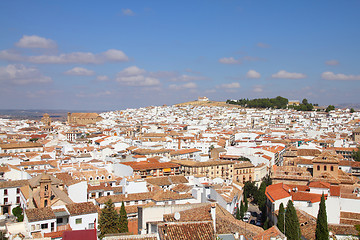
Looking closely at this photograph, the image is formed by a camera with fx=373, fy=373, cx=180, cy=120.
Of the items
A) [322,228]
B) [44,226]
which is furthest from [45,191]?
[322,228]

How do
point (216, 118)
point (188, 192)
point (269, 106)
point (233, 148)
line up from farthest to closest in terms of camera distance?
point (269, 106) → point (216, 118) → point (233, 148) → point (188, 192)

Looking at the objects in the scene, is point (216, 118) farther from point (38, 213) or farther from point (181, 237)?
point (181, 237)

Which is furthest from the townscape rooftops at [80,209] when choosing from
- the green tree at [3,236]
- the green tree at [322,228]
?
the green tree at [322,228]

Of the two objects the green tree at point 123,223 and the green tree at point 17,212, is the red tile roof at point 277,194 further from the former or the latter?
the green tree at point 17,212

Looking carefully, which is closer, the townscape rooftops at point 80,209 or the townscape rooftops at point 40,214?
the townscape rooftops at point 40,214

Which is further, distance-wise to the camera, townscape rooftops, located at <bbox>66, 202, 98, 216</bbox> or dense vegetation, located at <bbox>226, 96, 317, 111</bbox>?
dense vegetation, located at <bbox>226, 96, 317, 111</bbox>

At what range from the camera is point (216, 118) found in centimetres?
11625

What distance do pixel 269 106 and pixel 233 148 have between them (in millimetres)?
89550

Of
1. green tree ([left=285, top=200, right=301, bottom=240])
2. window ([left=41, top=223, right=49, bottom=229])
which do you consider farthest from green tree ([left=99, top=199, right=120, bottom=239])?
green tree ([left=285, top=200, right=301, bottom=240])

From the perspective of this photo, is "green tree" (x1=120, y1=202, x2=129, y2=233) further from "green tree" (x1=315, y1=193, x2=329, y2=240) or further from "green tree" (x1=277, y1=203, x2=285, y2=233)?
"green tree" (x1=315, y1=193, x2=329, y2=240)

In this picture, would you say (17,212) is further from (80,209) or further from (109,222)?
(109,222)

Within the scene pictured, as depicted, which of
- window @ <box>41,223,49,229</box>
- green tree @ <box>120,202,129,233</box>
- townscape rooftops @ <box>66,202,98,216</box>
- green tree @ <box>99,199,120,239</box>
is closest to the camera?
window @ <box>41,223,49,229</box>

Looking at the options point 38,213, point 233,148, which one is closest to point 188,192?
point 38,213

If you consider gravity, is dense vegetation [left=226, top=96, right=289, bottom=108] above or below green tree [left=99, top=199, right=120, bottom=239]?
above
